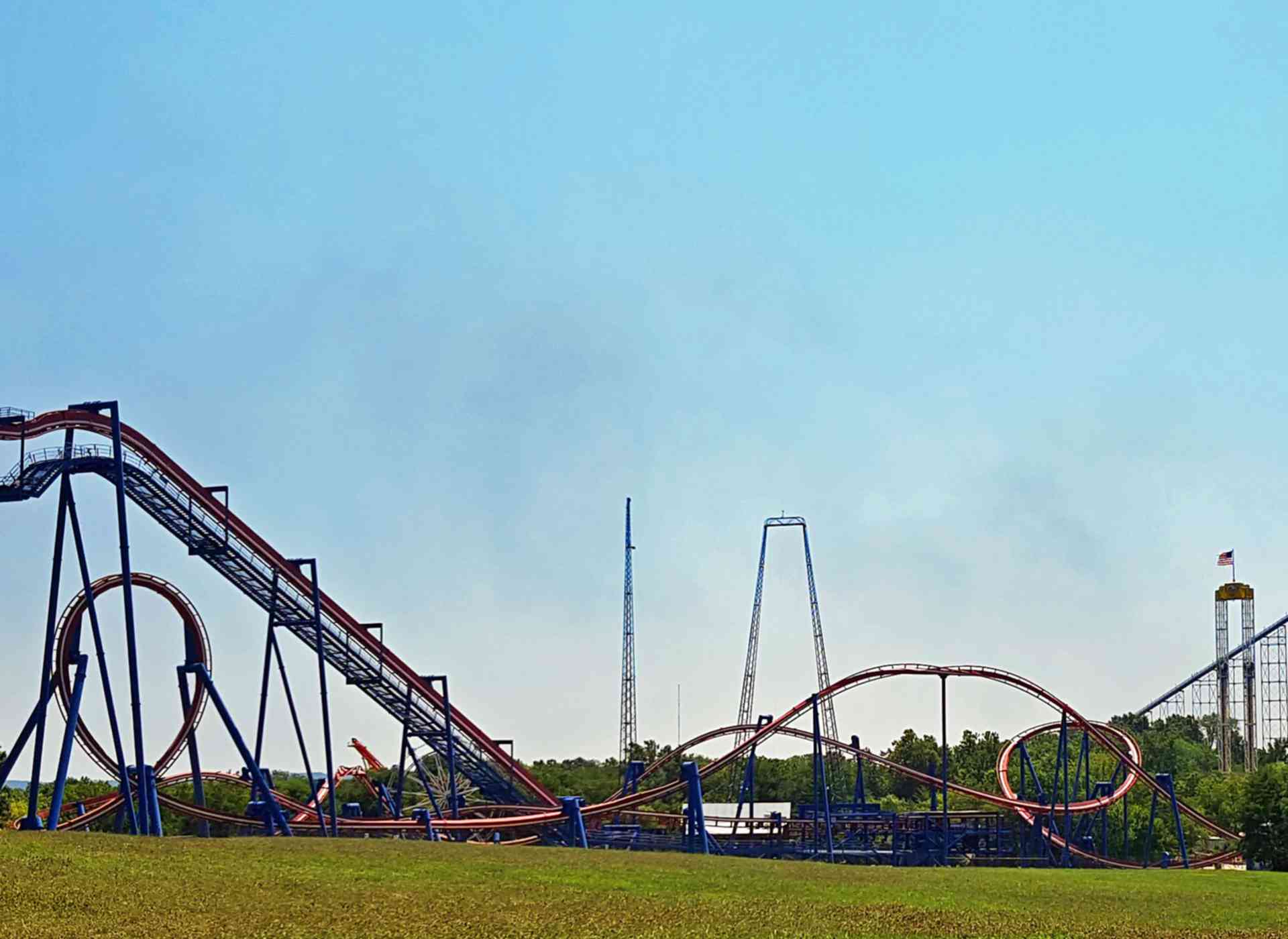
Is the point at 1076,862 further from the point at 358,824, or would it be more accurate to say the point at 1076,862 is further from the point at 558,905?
the point at 558,905

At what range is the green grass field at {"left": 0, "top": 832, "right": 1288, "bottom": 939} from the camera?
71.6ft

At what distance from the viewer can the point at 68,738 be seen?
125ft

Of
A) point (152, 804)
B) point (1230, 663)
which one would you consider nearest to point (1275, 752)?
point (1230, 663)

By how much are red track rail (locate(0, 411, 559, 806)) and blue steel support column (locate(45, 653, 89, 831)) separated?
5.82 metres

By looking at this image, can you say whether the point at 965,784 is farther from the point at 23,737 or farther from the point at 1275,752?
the point at 23,737

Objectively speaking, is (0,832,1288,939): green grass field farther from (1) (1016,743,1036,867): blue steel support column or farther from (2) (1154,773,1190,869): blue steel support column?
(2) (1154,773,1190,869): blue steel support column

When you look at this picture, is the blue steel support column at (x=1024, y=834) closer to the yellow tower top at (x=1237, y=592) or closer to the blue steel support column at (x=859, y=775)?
the blue steel support column at (x=859, y=775)

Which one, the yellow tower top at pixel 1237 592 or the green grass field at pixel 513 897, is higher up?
the yellow tower top at pixel 1237 592

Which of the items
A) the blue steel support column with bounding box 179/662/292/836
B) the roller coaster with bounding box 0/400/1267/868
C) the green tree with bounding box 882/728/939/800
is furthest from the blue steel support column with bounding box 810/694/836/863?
the green tree with bounding box 882/728/939/800

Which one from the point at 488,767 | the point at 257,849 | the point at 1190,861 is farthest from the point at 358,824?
the point at 1190,861

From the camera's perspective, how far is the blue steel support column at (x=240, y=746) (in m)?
42.8

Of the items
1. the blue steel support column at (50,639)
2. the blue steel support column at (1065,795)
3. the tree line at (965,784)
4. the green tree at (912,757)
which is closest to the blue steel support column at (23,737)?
the blue steel support column at (50,639)

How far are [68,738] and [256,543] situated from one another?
988cm

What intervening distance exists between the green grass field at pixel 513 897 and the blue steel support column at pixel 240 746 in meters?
5.81
